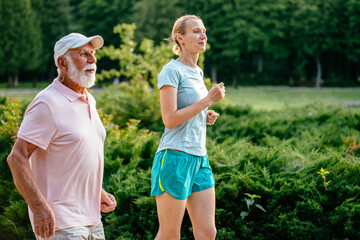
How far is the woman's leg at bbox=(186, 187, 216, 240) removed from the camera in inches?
117

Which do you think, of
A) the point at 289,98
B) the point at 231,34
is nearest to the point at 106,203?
the point at 289,98

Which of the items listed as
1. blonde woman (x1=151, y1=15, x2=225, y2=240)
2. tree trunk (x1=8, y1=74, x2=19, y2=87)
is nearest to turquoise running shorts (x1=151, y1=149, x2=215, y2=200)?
blonde woman (x1=151, y1=15, x2=225, y2=240)

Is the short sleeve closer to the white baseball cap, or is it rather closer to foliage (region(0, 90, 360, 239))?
the white baseball cap

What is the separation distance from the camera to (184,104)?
2971mm

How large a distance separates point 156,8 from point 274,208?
46.5 metres

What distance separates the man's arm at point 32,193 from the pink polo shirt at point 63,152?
0.08 metres

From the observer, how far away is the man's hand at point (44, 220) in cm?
224

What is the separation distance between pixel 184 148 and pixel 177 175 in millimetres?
190

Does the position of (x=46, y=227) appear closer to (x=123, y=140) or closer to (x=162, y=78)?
(x=162, y=78)

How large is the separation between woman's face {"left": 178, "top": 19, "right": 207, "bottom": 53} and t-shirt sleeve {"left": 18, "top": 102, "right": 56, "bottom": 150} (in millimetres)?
1199

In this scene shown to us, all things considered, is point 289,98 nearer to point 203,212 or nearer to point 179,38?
point 179,38

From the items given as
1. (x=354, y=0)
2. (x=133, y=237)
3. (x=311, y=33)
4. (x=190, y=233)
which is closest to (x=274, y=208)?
(x=190, y=233)

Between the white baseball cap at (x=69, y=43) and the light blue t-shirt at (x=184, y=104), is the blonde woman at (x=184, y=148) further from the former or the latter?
the white baseball cap at (x=69, y=43)

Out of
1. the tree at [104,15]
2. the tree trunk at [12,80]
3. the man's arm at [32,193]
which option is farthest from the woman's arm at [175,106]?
the tree at [104,15]
